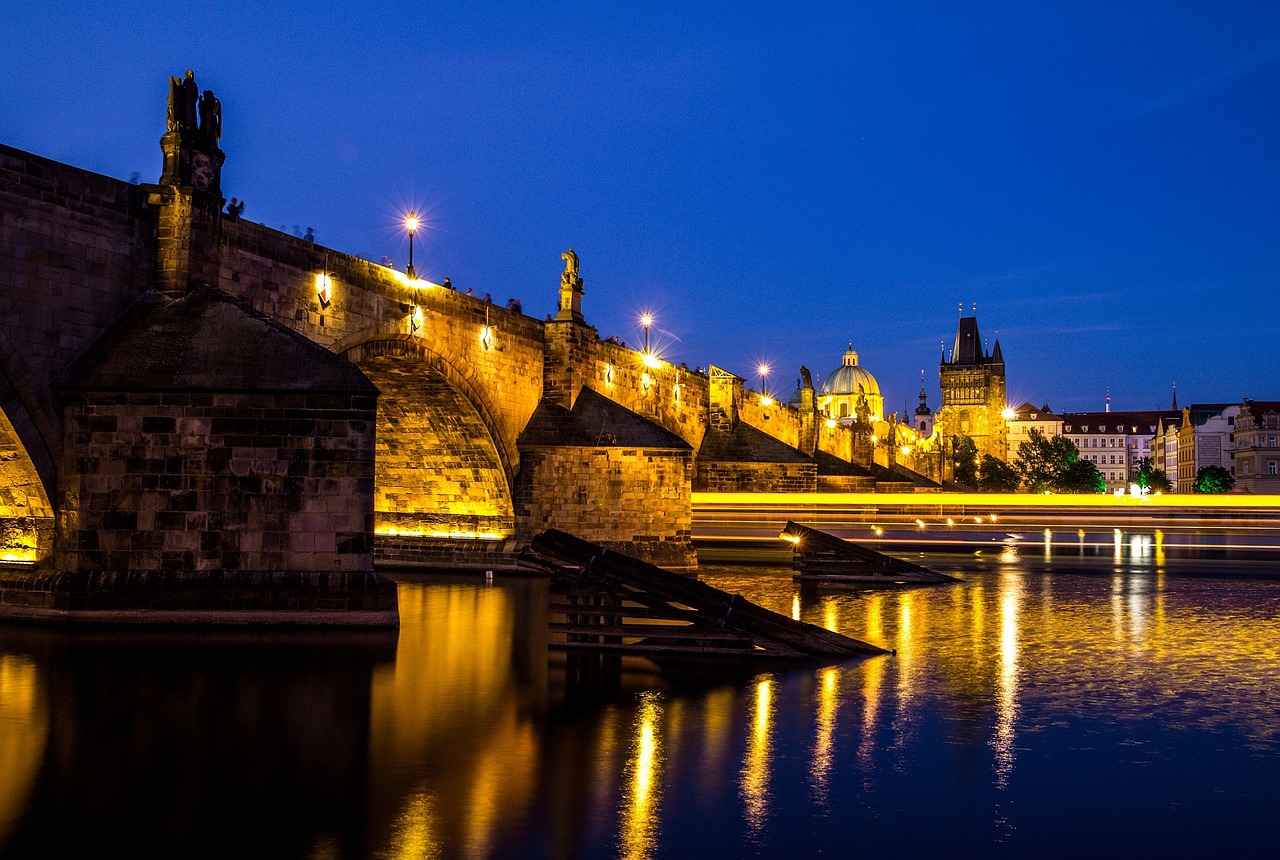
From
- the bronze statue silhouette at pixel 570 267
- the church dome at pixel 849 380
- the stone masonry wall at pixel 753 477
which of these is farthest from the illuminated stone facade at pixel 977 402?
the bronze statue silhouette at pixel 570 267

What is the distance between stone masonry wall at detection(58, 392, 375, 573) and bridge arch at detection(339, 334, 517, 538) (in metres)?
9.76

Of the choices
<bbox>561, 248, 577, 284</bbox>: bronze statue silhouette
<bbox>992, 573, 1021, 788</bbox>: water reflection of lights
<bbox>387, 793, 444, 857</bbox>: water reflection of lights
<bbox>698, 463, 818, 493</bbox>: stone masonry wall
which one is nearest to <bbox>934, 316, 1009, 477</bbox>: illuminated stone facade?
<bbox>698, 463, 818, 493</bbox>: stone masonry wall

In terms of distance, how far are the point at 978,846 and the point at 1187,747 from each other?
3266 mm

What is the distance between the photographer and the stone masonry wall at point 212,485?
14602mm

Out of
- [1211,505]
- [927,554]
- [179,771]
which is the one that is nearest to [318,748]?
[179,771]

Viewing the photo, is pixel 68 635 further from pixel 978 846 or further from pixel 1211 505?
pixel 1211 505

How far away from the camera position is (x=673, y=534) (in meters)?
→ 26.9

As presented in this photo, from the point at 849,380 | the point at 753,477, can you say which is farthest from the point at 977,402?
the point at 753,477

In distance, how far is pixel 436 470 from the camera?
28.3 meters

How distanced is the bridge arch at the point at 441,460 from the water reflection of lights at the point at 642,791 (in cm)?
1701

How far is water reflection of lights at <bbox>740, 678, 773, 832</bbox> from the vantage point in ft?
21.0

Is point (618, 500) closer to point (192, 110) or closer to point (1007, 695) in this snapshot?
point (192, 110)

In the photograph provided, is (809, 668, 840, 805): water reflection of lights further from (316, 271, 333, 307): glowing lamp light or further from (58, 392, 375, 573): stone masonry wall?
(316, 271, 333, 307): glowing lamp light

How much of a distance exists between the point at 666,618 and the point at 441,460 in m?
16.7
